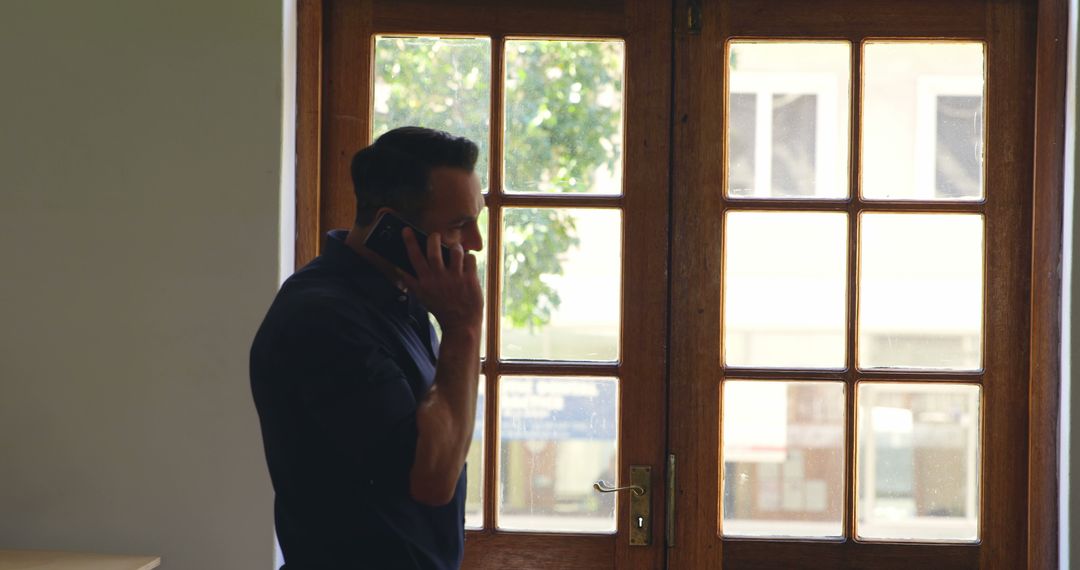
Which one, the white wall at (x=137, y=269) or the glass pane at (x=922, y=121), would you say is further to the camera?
the glass pane at (x=922, y=121)

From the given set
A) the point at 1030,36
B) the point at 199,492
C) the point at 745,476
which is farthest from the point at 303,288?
the point at 1030,36

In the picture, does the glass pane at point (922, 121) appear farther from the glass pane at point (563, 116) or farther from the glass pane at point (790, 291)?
the glass pane at point (563, 116)

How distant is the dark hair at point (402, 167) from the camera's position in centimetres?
164

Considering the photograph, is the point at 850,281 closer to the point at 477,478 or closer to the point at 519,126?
the point at 519,126

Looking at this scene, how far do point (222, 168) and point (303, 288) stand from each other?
0.88 meters

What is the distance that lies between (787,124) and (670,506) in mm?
916

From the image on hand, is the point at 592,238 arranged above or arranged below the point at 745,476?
above

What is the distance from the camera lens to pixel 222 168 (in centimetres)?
231

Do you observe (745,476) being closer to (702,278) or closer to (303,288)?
(702,278)

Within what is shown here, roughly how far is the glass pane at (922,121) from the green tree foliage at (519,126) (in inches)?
26.2

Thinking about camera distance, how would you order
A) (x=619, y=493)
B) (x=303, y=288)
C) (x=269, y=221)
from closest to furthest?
(x=303, y=288) < (x=269, y=221) < (x=619, y=493)

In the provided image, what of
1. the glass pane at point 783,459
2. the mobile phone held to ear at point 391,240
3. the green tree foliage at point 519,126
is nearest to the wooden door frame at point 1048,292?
the glass pane at point 783,459

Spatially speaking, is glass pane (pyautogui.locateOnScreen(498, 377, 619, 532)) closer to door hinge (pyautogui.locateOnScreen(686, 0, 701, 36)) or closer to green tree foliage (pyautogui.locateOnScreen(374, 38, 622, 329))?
green tree foliage (pyautogui.locateOnScreen(374, 38, 622, 329))

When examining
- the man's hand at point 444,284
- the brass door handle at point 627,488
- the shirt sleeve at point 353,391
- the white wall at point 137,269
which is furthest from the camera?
the brass door handle at point 627,488
